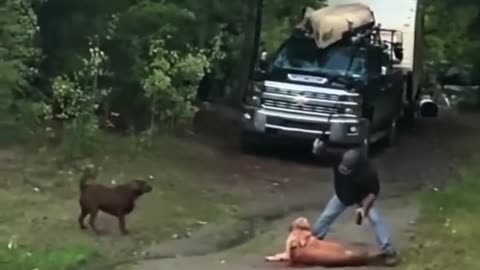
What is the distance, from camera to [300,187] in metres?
18.6

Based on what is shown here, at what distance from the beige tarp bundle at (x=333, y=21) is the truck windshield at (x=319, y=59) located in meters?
0.16

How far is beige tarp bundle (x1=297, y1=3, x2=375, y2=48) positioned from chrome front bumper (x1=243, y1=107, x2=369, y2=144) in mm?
1707

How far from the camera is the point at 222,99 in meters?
28.0

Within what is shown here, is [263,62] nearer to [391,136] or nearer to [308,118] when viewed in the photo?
[308,118]

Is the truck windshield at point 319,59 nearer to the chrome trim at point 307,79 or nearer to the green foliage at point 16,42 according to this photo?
the chrome trim at point 307,79

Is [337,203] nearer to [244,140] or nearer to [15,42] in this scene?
[15,42]

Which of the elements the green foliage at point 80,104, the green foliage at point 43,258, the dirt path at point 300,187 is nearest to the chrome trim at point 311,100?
the dirt path at point 300,187

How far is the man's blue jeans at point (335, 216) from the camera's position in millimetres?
12469

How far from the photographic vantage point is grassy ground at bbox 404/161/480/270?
40.4 ft

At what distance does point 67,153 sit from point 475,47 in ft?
55.9

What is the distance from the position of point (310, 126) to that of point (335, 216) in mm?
7761

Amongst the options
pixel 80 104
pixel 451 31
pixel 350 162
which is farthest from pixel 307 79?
pixel 451 31

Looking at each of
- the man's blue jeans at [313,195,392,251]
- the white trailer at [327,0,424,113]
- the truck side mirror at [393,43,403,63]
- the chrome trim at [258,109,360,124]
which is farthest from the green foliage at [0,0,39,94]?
the truck side mirror at [393,43,403,63]

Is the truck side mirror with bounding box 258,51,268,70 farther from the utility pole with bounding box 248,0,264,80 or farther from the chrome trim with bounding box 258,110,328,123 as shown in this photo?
the utility pole with bounding box 248,0,264,80
